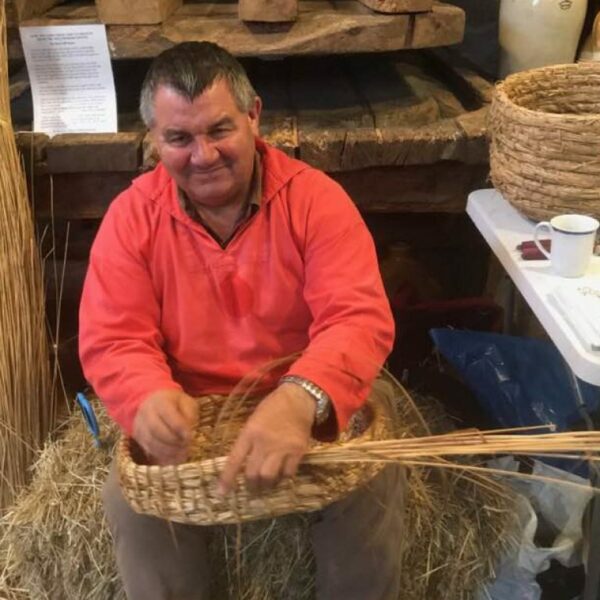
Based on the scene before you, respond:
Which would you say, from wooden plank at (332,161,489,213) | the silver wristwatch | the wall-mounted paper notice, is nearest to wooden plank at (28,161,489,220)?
wooden plank at (332,161,489,213)

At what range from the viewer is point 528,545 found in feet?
4.84

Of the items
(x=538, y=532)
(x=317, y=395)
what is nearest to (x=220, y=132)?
(x=317, y=395)

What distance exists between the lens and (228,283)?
1381mm

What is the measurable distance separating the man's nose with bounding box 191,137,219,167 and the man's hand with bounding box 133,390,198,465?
34 centimetres

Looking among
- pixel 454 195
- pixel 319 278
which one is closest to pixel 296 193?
pixel 319 278

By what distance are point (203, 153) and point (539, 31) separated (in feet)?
2.81

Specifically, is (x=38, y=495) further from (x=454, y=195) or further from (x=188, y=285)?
(x=454, y=195)

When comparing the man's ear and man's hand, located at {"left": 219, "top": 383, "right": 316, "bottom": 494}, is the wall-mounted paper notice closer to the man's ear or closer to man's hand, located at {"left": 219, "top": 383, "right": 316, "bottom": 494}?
the man's ear

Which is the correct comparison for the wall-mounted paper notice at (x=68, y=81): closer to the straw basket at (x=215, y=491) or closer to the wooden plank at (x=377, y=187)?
the wooden plank at (x=377, y=187)

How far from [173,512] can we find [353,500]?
308 mm

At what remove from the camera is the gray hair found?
1254 mm

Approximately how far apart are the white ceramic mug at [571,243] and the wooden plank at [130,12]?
0.84 meters

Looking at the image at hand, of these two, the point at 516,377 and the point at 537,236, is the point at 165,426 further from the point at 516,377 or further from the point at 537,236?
the point at 516,377

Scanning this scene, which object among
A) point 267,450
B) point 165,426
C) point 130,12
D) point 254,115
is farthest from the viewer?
point 130,12
